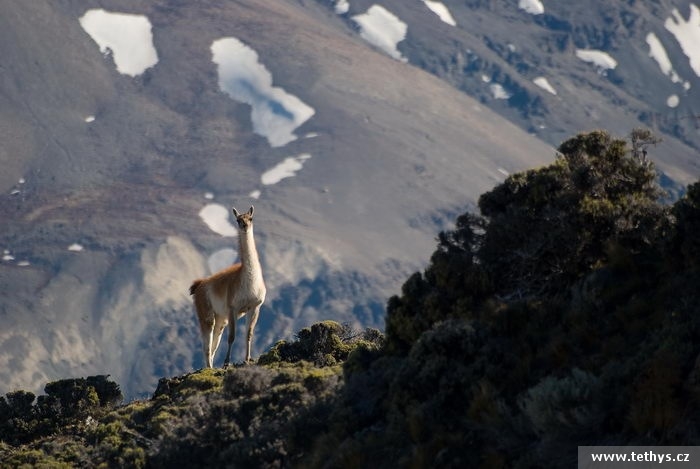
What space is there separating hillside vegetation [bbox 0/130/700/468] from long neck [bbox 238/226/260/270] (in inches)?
180

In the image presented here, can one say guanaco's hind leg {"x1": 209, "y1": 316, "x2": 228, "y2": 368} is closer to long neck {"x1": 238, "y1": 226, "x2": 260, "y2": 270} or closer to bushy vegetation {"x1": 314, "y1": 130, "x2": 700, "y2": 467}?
long neck {"x1": 238, "y1": 226, "x2": 260, "y2": 270}

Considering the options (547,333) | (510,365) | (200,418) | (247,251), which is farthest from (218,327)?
(510,365)

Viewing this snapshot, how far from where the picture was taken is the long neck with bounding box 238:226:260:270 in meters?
33.3

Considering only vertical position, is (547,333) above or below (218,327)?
above

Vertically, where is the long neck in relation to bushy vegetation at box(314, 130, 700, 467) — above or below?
below

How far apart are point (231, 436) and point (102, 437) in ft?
13.4

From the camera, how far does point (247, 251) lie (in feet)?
110

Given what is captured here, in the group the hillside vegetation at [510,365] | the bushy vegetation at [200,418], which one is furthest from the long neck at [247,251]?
the hillside vegetation at [510,365]

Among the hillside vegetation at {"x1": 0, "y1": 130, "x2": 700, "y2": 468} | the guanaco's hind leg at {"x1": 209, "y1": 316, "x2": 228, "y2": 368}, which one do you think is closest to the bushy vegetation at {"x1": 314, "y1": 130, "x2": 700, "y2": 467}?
the hillside vegetation at {"x1": 0, "y1": 130, "x2": 700, "y2": 468}

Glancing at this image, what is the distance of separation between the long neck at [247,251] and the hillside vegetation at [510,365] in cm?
456

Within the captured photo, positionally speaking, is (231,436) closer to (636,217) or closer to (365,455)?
(365,455)

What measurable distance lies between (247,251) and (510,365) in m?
12.9

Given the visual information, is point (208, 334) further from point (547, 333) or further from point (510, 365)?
point (510, 365)

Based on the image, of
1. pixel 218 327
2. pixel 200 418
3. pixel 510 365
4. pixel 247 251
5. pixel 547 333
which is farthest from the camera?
pixel 218 327
